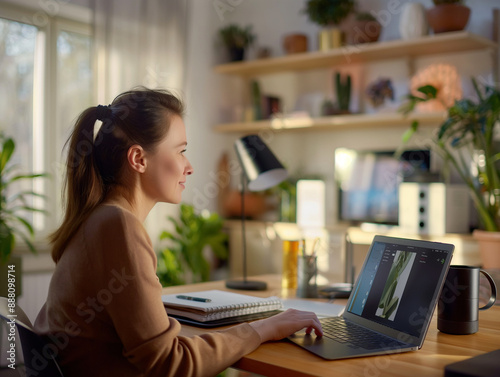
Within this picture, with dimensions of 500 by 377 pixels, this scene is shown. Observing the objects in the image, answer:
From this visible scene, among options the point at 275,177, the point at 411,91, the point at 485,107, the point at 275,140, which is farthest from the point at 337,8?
the point at 275,177

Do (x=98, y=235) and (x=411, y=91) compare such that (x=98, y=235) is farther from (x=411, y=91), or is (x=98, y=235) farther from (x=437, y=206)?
(x=411, y=91)

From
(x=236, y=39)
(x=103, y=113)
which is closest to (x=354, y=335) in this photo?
(x=103, y=113)

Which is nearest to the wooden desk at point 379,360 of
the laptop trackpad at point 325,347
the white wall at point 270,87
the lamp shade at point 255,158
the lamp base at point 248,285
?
the laptop trackpad at point 325,347

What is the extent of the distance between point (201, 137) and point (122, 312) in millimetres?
3404

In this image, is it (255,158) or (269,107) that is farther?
(269,107)

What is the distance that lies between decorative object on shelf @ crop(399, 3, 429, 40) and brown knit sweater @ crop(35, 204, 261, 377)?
111 inches

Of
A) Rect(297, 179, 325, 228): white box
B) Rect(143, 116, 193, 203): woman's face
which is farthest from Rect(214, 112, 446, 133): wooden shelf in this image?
Rect(143, 116, 193, 203): woman's face

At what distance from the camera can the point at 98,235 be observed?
3.79 ft

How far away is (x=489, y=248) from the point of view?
2.83m

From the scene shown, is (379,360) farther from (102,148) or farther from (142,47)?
(142,47)

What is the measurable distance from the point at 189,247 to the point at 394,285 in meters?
2.71

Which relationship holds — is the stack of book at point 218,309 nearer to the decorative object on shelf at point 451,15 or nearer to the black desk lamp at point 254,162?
the black desk lamp at point 254,162

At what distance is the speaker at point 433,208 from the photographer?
3262 mm

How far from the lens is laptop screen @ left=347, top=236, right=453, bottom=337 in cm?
126
